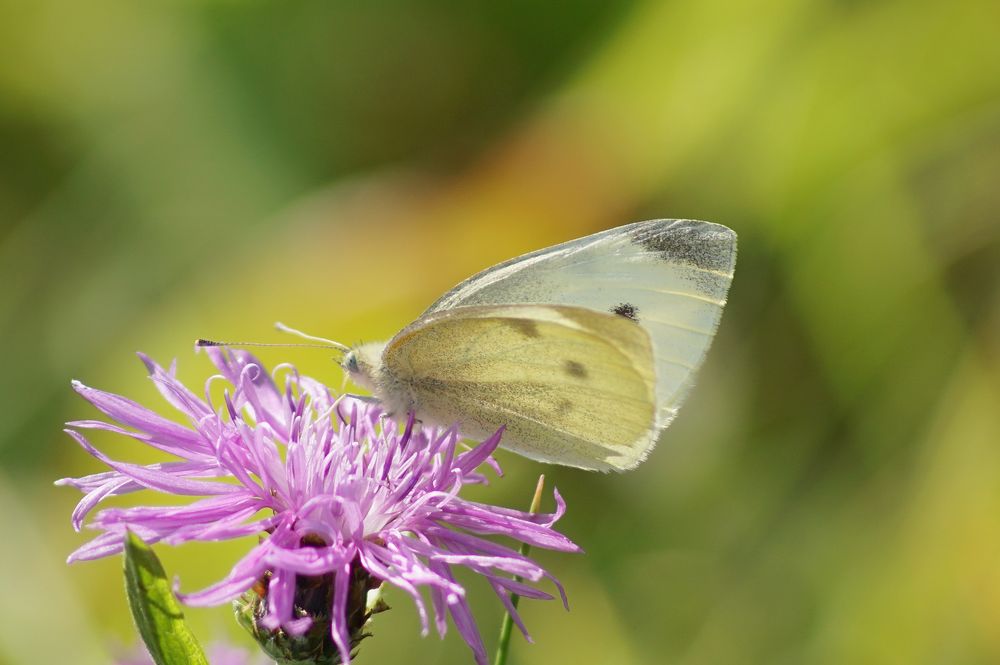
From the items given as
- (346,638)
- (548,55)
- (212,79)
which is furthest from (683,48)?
(346,638)

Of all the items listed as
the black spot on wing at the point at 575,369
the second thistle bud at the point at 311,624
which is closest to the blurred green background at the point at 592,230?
the second thistle bud at the point at 311,624

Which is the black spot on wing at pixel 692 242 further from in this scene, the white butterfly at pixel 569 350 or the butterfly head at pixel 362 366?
the butterfly head at pixel 362 366

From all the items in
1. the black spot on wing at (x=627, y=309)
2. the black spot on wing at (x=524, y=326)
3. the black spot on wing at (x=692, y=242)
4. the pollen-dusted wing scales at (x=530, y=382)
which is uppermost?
the black spot on wing at (x=692, y=242)

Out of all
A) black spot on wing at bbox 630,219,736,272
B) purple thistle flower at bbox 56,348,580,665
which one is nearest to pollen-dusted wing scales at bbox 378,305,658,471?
purple thistle flower at bbox 56,348,580,665

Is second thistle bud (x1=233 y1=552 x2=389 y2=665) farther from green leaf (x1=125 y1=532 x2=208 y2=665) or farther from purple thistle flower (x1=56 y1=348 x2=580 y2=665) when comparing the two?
green leaf (x1=125 y1=532 x2=208 y2=665)

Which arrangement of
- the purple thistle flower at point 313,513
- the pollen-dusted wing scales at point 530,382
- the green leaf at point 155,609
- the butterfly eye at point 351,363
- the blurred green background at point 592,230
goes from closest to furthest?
1. the green leaf at point 155,609
2. the purple thistle flower at point 313,513
3. the pollen-dusted wing scales at point 530,382
4. the butterfly eye at point 351,363
5. the blurred green background at point 592,230

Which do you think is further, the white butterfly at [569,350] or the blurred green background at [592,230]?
the blurred green background at [592,230]
